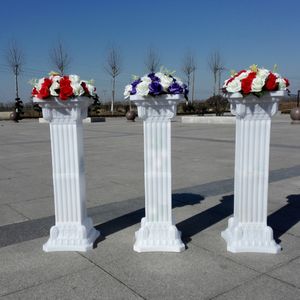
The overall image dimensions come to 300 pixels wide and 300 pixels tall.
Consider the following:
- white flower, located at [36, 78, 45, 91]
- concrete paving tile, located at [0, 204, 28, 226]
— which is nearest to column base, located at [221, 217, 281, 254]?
white flower, located at [36, 78, 45, 91]

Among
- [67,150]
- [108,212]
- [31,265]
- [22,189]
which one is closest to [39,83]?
[67,150]

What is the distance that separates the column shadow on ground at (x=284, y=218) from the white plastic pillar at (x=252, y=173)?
35 centimetres

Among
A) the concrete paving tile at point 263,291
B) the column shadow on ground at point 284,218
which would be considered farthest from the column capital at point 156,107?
the column shadow on ground at point 284,218

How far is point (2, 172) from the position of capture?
762 centimetres

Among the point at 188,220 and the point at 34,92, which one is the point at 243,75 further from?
the point at 34,92

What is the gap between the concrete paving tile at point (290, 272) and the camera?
290 cm

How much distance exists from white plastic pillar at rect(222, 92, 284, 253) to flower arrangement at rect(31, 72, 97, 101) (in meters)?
1.56

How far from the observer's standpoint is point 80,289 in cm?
281

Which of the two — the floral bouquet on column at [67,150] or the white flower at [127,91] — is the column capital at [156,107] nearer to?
the white flower at [127,91]

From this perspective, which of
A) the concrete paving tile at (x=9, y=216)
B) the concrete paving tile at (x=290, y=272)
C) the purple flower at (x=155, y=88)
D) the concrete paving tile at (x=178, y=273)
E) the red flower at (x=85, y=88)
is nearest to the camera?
the concrete paving tile at (x=178, y=273)

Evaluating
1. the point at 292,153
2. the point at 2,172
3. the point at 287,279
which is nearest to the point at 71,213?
the point at 287,279

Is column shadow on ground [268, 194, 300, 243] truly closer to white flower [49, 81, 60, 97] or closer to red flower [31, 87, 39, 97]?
white flower [49, 81, 60, 97]

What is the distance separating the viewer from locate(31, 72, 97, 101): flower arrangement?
3389mm

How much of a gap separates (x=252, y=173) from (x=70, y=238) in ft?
6.67
